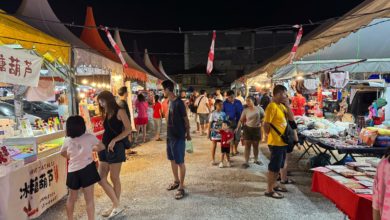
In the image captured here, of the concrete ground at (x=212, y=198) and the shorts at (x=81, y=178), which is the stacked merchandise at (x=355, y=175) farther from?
the shorts at (x=81, y=178)

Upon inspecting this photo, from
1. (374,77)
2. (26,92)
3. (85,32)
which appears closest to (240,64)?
(374,77)

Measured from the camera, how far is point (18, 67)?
4238 mm

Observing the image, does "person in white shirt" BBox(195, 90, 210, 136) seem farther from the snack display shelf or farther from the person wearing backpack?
the snack display shelf

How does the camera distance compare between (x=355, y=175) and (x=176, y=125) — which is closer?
(x=355, y=175)

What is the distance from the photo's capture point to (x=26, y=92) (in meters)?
6.39

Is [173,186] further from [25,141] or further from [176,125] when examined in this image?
[25,141]

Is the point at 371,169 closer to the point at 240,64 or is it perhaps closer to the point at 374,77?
the point at 374,77

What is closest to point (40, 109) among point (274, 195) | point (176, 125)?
point (176, 125)

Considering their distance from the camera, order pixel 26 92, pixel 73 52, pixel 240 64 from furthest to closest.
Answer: pixel 240 64, pixel 26 92, pixel 73 52

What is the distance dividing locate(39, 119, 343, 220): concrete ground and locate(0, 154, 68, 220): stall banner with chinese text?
1.03ft

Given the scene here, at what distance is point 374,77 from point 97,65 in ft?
37.9

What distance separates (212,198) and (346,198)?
2.40 m

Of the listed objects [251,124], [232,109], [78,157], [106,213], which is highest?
[232,109]

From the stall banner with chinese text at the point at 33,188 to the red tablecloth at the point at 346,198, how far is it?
3746 mm
